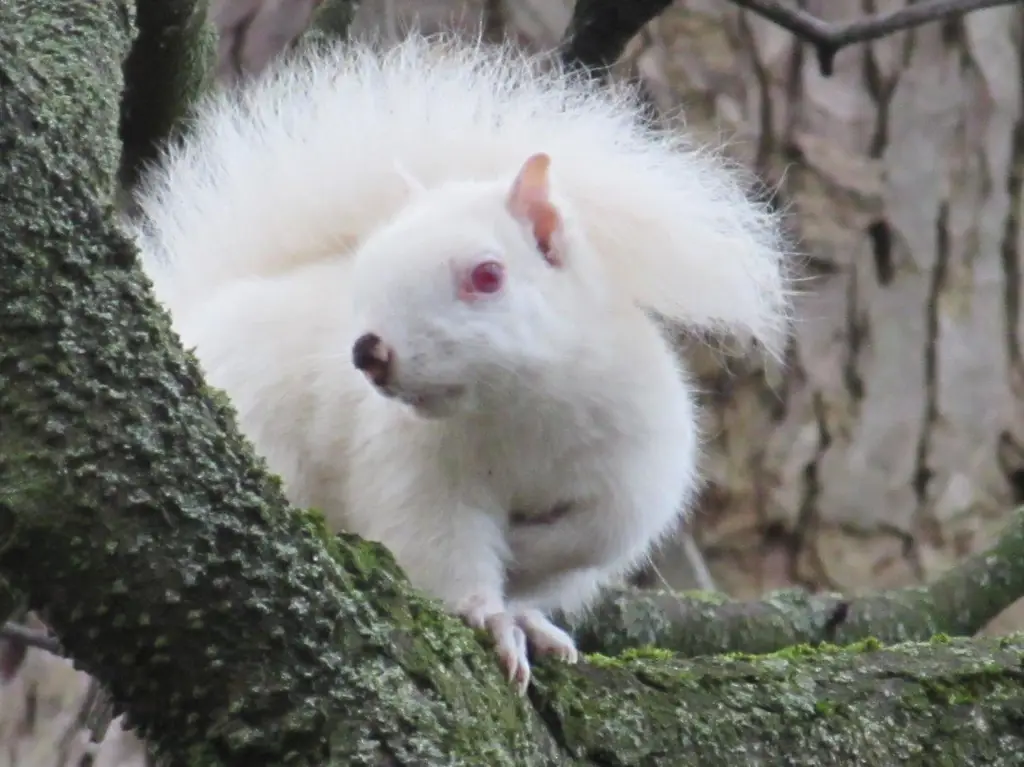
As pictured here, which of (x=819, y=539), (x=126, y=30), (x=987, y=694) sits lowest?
(x=819, y=539)

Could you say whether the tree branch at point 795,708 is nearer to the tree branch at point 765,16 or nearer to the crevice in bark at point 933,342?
the tree branch at point 765,16

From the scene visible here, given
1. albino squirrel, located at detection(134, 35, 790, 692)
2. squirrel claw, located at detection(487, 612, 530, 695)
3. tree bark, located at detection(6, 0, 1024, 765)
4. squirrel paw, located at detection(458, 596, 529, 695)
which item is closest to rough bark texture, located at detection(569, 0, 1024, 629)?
albino squirrel, located at detection(134, 35, 790, 692)

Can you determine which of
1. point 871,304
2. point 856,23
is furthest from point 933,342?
point 856,23

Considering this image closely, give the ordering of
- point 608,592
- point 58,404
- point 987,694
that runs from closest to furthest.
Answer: point 58,404 → point 987,694 → point 608,592

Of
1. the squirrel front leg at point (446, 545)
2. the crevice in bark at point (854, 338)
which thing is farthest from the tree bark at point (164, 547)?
the crevice in bark at point (854, 338)

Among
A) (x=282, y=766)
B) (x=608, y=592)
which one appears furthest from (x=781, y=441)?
(x=282, y=766)

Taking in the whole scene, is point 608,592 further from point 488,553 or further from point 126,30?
point 126,30
